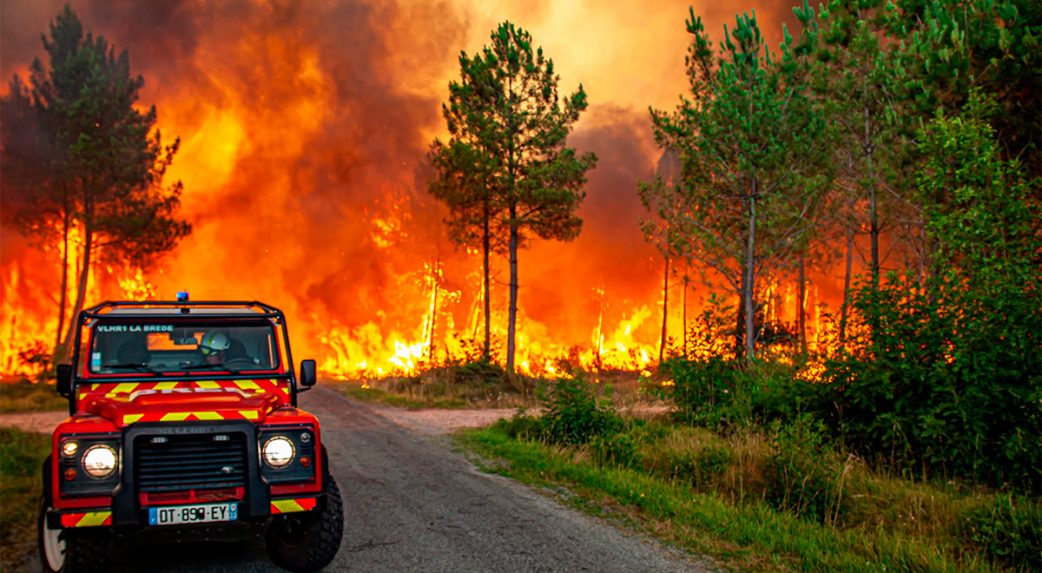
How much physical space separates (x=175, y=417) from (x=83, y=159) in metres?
30.0

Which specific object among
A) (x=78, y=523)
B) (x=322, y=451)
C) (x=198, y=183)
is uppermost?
(x=198, y=183)

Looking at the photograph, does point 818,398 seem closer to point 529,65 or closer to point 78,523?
point 78,523

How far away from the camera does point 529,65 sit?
27.3 metres

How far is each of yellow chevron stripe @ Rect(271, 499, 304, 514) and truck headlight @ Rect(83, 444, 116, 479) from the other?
3.94ft

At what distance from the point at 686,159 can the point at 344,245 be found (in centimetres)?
3245

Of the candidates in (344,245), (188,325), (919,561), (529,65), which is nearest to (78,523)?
(188,325)

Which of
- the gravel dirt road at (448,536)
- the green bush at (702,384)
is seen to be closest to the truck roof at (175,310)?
the gravel dirt road at (448,536)

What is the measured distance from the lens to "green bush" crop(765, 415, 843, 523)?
8195 mm

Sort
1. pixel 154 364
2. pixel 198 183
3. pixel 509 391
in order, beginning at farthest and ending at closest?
pixel 198 183 → pixel 509 391 → pixel 154 364

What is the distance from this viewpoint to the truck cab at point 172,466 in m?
4.93

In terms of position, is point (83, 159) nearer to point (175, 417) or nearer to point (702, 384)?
point (702, 384)

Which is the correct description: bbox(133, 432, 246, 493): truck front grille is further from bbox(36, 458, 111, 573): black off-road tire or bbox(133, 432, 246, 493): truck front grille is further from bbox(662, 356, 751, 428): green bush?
bbox(662, 356, 751, 428): green bush

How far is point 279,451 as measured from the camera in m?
5.34

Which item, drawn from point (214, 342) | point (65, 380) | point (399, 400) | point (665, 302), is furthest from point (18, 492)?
point (665, 302)
